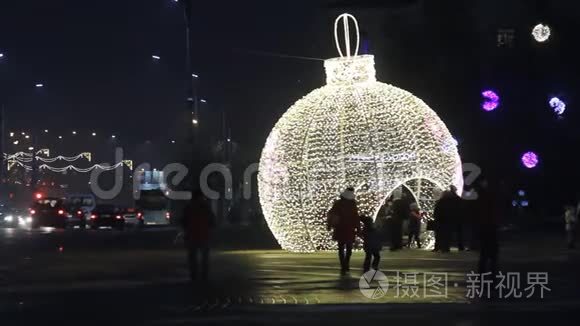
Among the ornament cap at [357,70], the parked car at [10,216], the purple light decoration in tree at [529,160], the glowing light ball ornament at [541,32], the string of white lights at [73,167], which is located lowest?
the parked car at [10,216]

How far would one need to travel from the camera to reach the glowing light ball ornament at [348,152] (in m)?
27.1

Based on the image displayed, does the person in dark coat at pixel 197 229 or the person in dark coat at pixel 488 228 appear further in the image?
the person in dark coat at pixel 197 229

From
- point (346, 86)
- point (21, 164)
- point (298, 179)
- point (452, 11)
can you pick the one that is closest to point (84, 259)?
point (298, 179)

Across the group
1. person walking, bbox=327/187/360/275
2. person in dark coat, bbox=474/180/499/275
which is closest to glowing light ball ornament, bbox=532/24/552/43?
person walking, bbox=327/187/360/275

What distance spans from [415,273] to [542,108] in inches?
1434

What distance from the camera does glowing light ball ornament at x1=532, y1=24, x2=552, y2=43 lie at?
54062 mm

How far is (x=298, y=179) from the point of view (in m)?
27.3

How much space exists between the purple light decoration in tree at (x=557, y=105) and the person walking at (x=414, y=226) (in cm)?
2032

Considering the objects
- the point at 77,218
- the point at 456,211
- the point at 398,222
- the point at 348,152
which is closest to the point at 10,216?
the point at 77,218

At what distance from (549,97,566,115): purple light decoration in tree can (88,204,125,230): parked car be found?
22057mm

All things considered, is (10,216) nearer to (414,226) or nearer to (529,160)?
(529,160)

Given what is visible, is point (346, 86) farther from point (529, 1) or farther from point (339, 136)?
point (529, 1)

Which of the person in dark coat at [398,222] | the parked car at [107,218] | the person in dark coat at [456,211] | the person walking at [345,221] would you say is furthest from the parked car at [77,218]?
the person walking at [345,221]

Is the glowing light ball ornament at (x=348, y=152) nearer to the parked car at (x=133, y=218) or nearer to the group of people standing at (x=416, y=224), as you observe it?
the group of people standing at (x=416, y=224)
